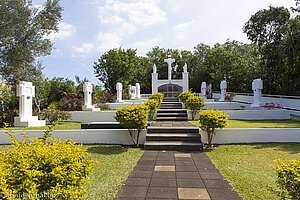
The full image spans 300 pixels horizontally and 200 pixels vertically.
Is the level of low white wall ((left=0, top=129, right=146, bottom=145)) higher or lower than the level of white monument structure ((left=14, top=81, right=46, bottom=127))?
lower

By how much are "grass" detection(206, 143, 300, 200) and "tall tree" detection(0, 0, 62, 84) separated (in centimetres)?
1040

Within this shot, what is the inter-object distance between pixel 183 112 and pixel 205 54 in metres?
19.8

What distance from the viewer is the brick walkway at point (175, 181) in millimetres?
2889

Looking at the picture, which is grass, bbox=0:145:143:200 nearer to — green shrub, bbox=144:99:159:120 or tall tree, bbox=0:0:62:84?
green shrub, bbox=144:99:159:120

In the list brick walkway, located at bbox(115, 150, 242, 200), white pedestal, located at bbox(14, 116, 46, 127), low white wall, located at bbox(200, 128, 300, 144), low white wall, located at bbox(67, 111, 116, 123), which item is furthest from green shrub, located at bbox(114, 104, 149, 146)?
white pedestal, located at bbox(14, 116, 46, 127)

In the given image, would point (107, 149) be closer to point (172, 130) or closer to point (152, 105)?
point (172, 130)

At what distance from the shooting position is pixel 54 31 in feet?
34.8

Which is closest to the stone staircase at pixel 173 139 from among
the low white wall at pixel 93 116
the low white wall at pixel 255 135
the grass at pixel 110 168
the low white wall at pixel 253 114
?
the low white wall at pixel 255 135

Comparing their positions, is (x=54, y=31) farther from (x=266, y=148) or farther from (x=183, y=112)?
(x=266, y=148)

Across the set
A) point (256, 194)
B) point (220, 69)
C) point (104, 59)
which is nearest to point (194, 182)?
point (256, 194)

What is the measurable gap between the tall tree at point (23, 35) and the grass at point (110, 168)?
550 cm

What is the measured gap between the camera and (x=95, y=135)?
6.26m

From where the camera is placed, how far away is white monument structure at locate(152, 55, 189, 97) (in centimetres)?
1938

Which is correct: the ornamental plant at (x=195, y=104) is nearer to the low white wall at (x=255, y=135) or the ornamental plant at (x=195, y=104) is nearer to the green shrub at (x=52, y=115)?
the low white wall at (x=255, y=135)
